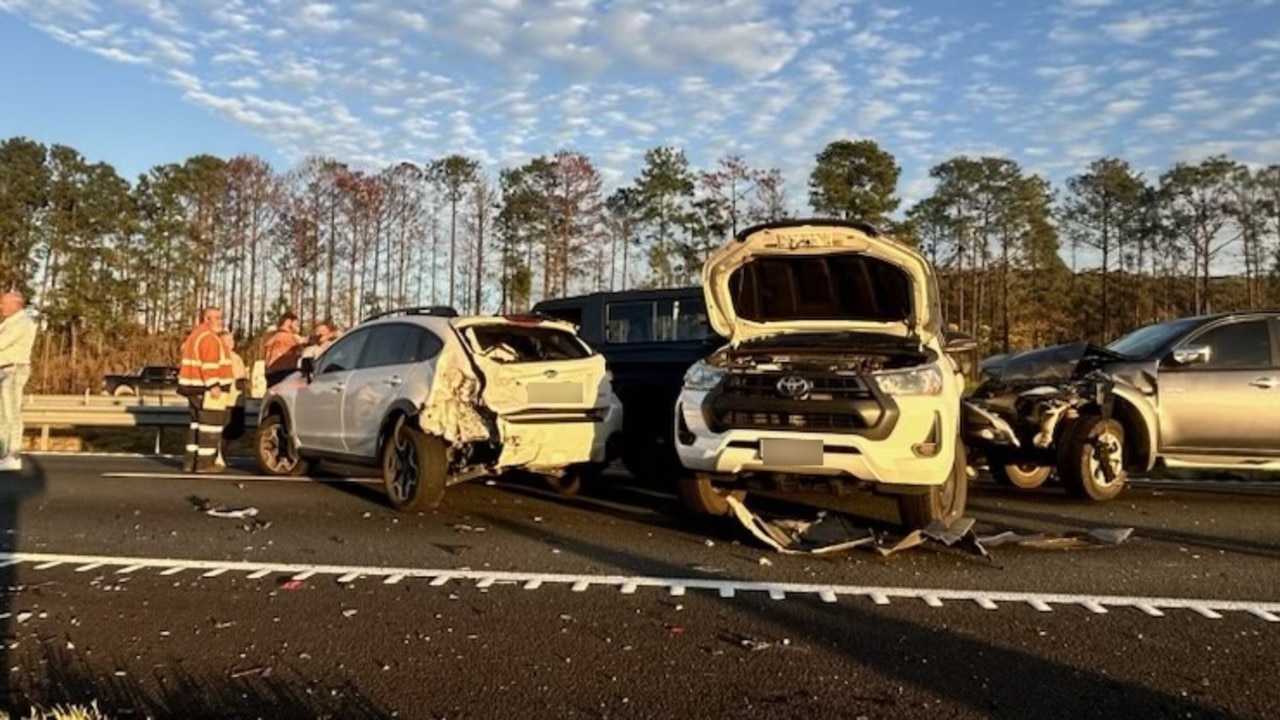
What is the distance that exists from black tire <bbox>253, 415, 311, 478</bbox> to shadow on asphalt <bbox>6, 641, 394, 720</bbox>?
685 cm

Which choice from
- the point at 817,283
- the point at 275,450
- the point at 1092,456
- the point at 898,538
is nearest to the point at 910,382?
the point at 898,538

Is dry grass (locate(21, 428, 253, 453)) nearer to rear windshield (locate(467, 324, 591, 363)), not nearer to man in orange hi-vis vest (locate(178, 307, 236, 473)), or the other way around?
man in orange hi-vis vest (locate(178, 307, 236, 473))

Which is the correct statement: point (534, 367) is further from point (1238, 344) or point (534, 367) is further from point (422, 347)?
point (1238, 344)

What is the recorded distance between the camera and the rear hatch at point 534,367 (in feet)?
25.8

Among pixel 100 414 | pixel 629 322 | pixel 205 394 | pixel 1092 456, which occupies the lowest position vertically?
pixel 1092 456

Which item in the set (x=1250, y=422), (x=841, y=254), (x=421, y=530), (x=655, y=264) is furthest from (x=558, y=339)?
(x=655, y=264)

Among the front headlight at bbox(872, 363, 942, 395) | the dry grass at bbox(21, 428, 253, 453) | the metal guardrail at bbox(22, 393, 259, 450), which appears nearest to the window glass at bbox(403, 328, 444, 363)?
the front headlight at bbox(872, 363, 942, 395)

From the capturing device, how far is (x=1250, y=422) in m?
8.62

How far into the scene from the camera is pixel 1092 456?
858 cm

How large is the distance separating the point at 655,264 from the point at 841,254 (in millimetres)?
40339

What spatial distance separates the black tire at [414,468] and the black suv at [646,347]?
1.85 meters

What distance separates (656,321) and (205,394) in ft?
17.1

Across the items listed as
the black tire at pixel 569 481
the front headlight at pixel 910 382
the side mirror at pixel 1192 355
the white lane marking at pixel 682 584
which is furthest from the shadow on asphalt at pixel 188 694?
the side mirror at pixel 1192 355

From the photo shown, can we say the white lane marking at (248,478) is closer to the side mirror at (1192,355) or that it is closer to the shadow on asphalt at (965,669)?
the shadow on asphalt at (965,669)
